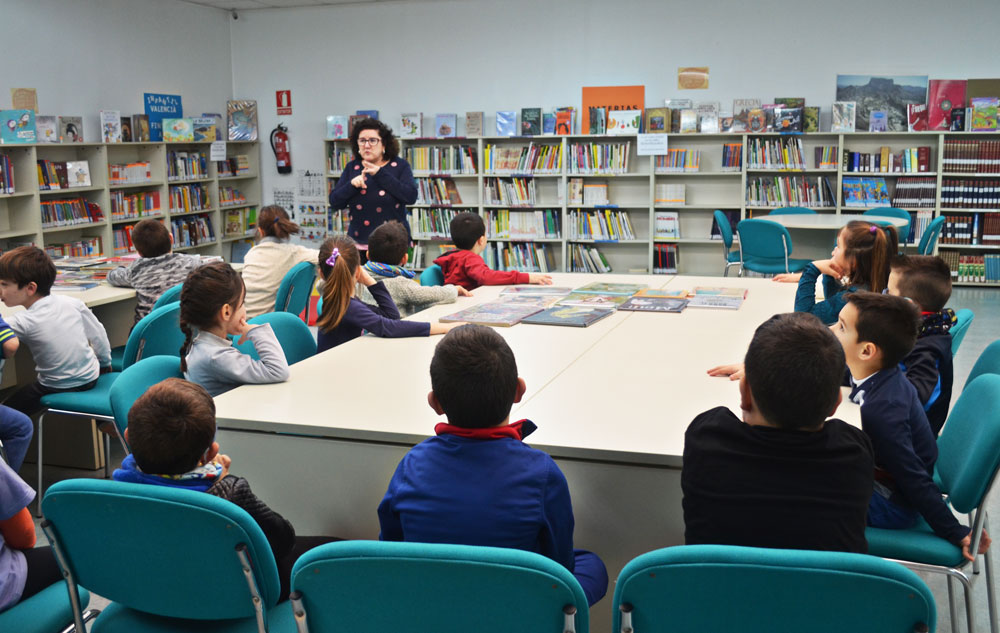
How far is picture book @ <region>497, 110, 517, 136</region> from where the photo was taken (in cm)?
878

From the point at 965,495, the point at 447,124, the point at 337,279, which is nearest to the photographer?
the point at 965,495

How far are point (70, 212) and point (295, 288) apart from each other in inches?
163

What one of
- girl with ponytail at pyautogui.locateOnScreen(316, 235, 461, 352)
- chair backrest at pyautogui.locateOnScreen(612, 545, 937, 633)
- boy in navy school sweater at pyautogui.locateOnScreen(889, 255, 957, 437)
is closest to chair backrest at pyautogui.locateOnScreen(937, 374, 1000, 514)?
boy in navy school sweater at pyautogui.locateOnScreen(889, 255, 957, 437)

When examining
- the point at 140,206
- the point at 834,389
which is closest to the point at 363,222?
the point at 140,206

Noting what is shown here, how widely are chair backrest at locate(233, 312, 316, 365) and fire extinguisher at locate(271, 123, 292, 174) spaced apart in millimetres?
7161

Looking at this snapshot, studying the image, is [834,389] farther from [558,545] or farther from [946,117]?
[946,117]

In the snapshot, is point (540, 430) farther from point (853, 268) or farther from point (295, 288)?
point (295, 288)

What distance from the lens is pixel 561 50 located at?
876cm

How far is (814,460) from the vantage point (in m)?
1.49

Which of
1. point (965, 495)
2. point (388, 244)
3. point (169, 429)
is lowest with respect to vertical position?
point (965, 495)

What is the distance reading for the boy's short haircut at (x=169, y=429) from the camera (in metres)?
1.64

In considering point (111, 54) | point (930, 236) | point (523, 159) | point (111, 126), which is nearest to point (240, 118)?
point (111, 54)

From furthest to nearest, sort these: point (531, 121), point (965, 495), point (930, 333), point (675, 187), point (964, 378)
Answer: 1. point (531, 121)
2. point (675, 187)
3. point (964, 378)
4. point (930, 333)
5. point (965, 495)

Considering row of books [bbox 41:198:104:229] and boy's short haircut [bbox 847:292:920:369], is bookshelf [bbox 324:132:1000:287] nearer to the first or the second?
row of books [bbox 41:198:104:229]
